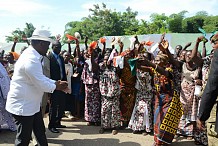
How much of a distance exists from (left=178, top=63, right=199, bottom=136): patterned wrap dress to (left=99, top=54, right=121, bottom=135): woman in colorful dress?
1356mm

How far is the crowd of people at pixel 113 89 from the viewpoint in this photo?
363 cm

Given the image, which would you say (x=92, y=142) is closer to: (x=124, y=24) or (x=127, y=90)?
(x=127, y=90)

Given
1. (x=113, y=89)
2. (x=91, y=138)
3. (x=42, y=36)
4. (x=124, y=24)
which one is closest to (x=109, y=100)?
(x=113, y=89)

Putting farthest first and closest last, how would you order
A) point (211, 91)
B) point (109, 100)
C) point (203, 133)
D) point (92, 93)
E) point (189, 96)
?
point (92, 93)
point (109, 100)
point (189, 96)
point (203, 133)
point (211, 91)

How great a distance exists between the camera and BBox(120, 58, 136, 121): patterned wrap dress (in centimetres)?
586

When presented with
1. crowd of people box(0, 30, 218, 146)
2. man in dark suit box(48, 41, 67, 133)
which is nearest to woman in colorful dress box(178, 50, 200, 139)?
crowd of people box(0, 30, 218, 146)

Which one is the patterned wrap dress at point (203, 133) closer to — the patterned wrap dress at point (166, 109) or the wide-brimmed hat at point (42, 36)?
the patterned wrap dress at point (166, 109)

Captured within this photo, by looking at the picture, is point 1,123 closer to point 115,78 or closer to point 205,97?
point 115,78

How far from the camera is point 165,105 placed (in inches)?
176

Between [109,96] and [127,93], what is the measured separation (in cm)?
45

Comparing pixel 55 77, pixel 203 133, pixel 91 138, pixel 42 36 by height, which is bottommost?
pixel 91 138

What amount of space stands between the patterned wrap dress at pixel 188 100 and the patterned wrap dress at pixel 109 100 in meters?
1.35

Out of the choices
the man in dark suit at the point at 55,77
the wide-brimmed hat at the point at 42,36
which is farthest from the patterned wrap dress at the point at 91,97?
the wide-brimmed hat at the point at 42,36

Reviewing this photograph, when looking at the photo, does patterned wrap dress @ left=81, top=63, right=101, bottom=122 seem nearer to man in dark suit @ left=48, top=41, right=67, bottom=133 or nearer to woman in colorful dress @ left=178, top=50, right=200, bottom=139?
man in dark suit @ left=48, top=41, right=67, bottom=133
